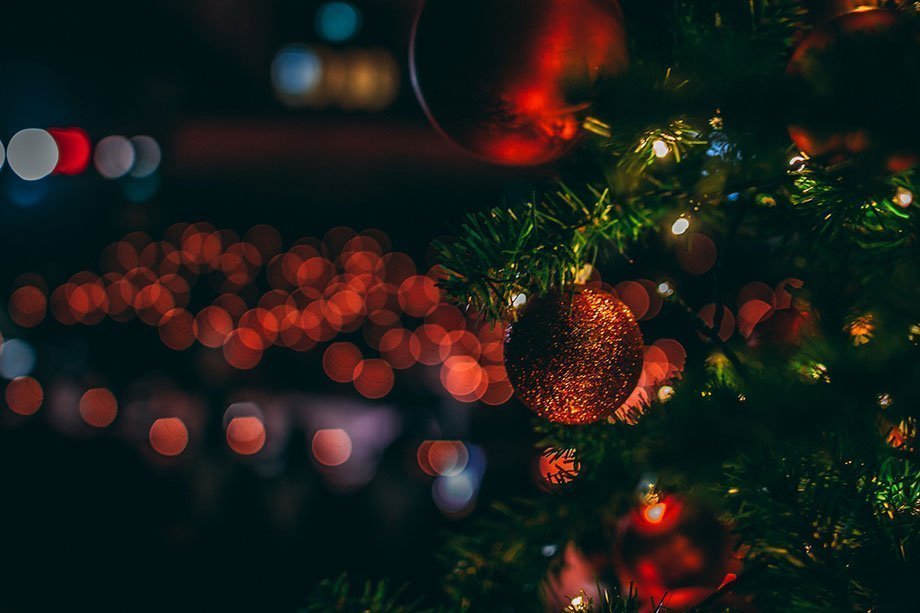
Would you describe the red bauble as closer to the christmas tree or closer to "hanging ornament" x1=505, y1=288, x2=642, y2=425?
the christmas tree

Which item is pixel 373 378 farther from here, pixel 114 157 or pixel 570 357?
pixel 570 357

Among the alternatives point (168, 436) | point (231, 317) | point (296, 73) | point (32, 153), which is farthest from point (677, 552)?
point (231, 317)

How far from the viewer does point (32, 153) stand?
920 cm

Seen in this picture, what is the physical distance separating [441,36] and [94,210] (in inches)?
529

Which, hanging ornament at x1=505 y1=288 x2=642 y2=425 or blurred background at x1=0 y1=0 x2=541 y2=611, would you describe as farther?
blurred background at x1=0 y1=0 x2=541 y2=611

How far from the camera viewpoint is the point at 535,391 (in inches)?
30.5

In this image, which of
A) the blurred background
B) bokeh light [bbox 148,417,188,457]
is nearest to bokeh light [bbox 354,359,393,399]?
the blurred background

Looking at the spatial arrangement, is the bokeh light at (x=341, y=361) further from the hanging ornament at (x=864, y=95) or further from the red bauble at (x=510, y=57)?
the hanging ornament at (x=864, y=95)

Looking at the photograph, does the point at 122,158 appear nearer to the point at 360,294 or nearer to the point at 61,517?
the point at 61,517

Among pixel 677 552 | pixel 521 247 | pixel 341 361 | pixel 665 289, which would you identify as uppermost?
pixel 521 247

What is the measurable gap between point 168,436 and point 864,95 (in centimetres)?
690

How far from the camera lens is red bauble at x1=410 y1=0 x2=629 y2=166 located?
0.73 meters

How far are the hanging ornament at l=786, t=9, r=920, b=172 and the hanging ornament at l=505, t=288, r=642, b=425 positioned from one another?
398 mm

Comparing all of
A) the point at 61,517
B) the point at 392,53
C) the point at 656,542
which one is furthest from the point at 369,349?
the point at 656,542
